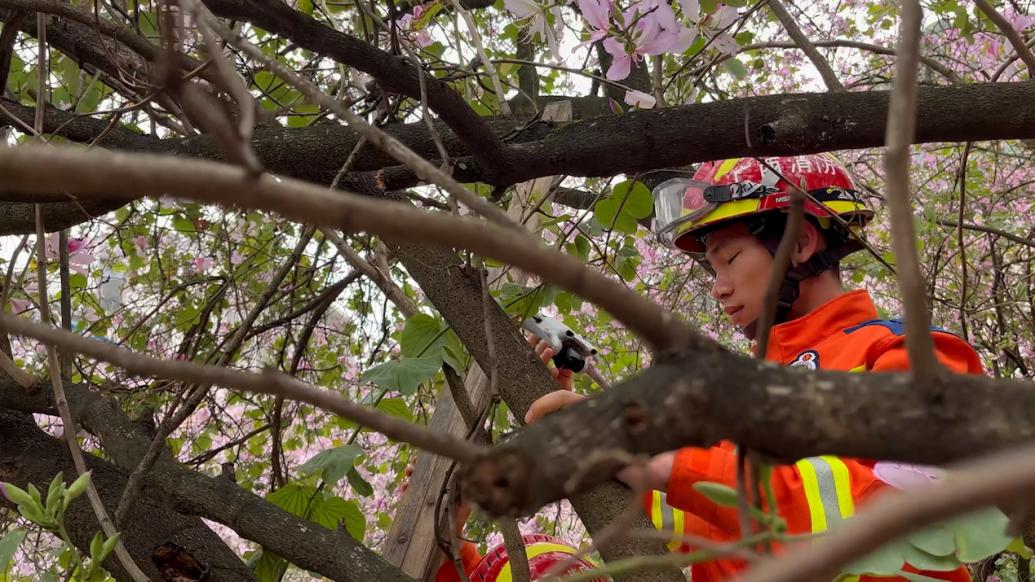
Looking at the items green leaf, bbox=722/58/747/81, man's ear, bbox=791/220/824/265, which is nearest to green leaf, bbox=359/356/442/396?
man's ear, bbox=791/220/824/265

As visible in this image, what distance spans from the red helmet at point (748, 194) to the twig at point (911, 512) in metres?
1.76

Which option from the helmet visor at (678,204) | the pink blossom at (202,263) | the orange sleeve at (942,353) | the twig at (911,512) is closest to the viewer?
the twig at (911,512)

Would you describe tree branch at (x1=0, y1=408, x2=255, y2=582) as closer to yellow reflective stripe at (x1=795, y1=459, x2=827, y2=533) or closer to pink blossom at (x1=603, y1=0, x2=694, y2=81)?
yellow reflective stripe at (x1=795, y1=459, x2=827, y2=533)

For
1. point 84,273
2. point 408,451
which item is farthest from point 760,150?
point 84,273

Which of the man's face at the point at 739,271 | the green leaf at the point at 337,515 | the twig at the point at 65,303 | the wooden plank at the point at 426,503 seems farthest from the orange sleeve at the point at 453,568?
the twig at the point at 65,303

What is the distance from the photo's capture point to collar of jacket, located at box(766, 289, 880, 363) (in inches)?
77.0

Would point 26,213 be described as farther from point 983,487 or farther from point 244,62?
point 983,487

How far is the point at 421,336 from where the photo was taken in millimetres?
1896

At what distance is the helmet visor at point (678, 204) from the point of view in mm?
2129

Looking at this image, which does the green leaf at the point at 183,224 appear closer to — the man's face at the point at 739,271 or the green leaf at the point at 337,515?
the green leaf at the point at 337,515

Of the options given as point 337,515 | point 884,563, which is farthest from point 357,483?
point 884,563

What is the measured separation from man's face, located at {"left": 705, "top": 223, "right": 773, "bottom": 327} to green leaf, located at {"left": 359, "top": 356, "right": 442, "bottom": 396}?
2.28ft

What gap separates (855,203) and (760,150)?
27.9 inches

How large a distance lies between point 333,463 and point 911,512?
1441 millimetres
